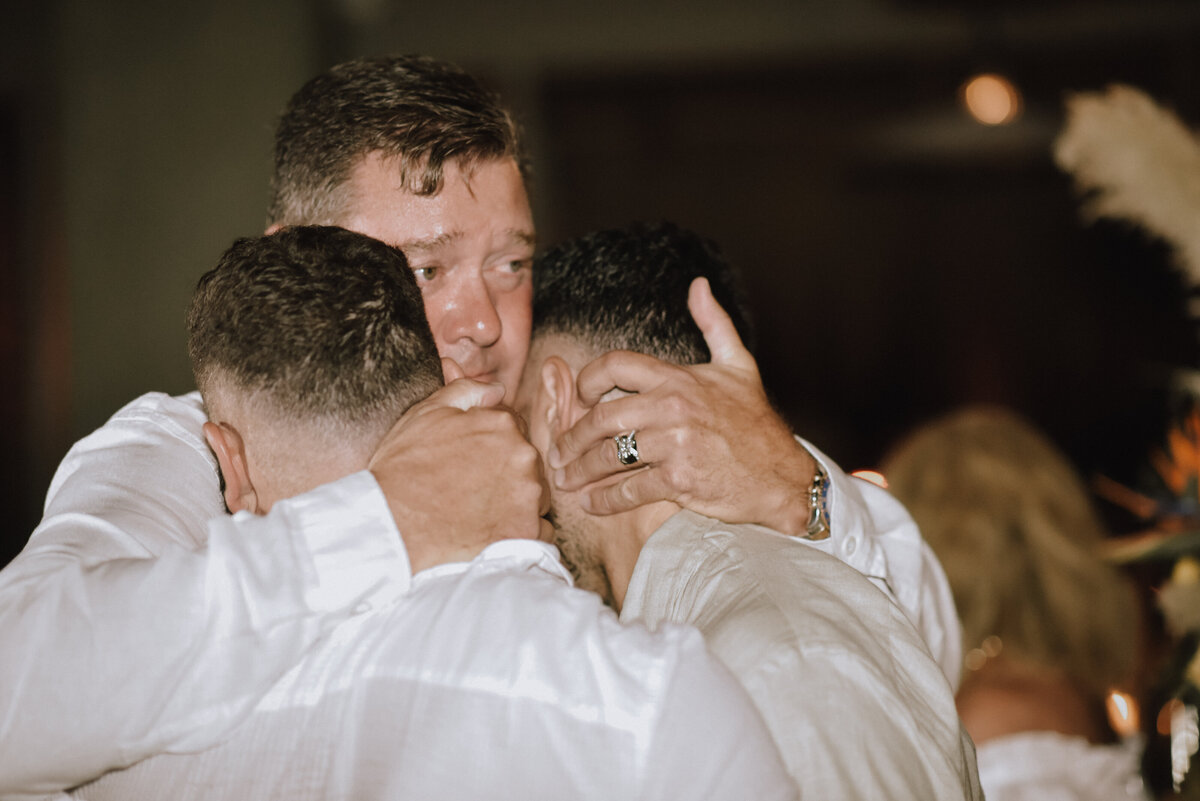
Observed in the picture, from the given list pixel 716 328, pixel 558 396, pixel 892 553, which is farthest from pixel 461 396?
pixel 892 553

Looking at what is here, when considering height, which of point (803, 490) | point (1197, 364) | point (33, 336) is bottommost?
point (1197, 364)

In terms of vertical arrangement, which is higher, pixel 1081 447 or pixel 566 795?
pixel 566 795

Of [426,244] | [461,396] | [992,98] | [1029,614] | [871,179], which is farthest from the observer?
[871,179]

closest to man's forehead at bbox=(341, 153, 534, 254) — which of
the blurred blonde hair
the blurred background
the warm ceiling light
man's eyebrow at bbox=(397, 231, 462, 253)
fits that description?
man's eyebrow at bbox=(397, 231, 462, 253)

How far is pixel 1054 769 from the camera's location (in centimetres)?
204

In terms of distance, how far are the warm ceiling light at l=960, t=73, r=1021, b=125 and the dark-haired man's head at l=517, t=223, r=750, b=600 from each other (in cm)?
345

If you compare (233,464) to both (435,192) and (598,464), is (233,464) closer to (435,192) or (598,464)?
(598,464)

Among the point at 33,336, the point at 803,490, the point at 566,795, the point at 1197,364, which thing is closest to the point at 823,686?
the point at 566,795

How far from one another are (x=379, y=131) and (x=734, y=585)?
948 mm

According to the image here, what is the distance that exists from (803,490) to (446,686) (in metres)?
0.65

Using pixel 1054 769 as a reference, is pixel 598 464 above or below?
above

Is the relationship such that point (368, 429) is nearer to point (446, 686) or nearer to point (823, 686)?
point (446, 686)

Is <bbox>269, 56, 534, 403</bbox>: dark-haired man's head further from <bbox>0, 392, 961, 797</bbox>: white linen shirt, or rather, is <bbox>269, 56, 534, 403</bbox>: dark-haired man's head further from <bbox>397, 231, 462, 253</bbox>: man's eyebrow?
<bbox>0, 392, 961, 797</bbox>: white linen shirt

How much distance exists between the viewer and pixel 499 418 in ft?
3.76
